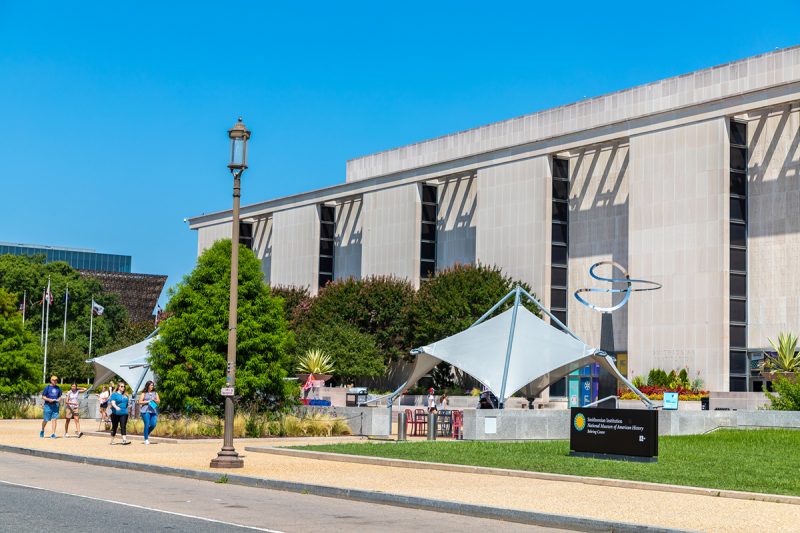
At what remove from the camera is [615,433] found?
2436 centimetres

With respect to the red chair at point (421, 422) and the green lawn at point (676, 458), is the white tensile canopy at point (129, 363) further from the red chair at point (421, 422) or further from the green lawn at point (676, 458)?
the green lawn at point (676, 458)

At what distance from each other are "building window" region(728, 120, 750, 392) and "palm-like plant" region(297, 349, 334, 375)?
2355cm

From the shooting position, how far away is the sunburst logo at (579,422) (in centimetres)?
2512

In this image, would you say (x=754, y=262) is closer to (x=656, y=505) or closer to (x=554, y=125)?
(x=554, y=125)

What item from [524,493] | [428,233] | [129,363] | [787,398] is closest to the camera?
[524,493]

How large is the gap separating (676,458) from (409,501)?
999 centimetres

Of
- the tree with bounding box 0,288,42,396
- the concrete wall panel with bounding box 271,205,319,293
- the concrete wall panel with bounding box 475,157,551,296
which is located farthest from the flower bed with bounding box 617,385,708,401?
the concrete wall panel with bounding box 271,205,319,293

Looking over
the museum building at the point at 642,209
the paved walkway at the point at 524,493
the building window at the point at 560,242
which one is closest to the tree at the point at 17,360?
the paved walkway at the point at 524,493

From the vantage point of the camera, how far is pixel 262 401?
119 feet

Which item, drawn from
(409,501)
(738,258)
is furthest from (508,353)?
(738,258)

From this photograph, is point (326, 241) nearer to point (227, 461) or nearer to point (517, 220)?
point (517, 220)

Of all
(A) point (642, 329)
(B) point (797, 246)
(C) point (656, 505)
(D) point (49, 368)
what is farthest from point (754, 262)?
(D) point (49, 368)

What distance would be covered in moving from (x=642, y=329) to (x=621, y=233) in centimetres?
720

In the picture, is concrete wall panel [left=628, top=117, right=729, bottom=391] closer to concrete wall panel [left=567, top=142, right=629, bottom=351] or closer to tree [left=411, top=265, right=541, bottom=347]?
concrete wall panel [left=567, top=142, right=629, bottom=351]
